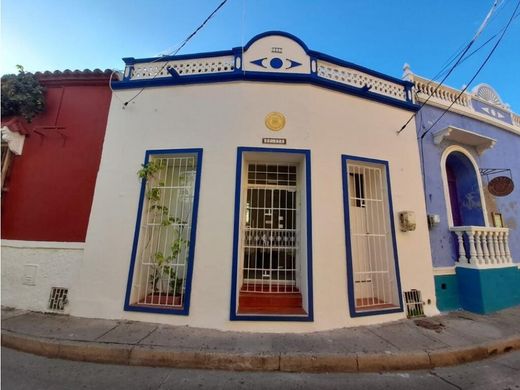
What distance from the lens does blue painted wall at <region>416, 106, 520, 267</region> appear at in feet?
17.4

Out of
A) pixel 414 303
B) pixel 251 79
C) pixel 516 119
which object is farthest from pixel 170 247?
pixel 516 119

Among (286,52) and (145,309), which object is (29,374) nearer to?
(145,309)

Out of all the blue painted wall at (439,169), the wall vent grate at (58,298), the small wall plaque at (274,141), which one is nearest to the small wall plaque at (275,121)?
the small wall plaque at (274,141)

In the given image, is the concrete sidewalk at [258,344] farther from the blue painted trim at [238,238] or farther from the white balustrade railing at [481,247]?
the white balustrade railing at [481,247]

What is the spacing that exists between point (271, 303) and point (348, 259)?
5.25ft

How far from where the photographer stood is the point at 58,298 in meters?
4.36

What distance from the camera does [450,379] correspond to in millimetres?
2846

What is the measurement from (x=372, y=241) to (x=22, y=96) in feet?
26.3

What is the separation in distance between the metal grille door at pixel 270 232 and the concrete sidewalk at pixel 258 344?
1191mm

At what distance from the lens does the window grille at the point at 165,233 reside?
434cm

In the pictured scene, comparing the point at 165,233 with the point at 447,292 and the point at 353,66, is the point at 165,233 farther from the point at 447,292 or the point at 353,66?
the point at 447,292

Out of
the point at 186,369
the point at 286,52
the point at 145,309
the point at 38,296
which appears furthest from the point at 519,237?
the point at 38,296

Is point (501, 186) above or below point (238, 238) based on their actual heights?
above

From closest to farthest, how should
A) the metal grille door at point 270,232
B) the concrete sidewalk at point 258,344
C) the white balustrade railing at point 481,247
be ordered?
the concrete sidewalk at point 258,344 < the metal grille door at point 270,232 < the white balustrade railing at point 481,247
